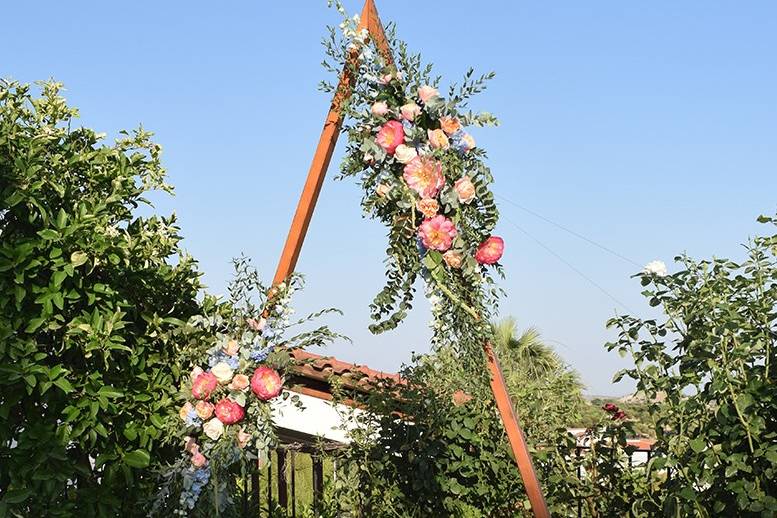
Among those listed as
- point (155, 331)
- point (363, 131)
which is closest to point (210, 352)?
point (155, 331)

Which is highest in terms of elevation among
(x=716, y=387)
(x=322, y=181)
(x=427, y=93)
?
(x=427, y=93)

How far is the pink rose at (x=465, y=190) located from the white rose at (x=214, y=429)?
4.35ft

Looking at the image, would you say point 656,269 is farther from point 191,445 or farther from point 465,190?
point 191,445

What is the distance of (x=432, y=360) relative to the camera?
16.0ft

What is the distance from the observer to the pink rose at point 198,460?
3.60 meters

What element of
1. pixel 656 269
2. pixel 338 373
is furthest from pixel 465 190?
pixel 338 373

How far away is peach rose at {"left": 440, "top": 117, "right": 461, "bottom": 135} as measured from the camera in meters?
3.37

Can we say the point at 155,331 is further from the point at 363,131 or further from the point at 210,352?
the point at 363,131

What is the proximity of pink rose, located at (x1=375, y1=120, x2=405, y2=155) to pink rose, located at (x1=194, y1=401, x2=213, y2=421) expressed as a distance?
124cm

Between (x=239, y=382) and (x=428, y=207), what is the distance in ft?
3.46

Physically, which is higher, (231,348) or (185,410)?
(231,348)

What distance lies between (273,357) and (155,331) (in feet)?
1.73

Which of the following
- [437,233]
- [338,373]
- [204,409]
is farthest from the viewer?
[338,373]

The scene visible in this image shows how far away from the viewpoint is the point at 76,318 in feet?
11.2
